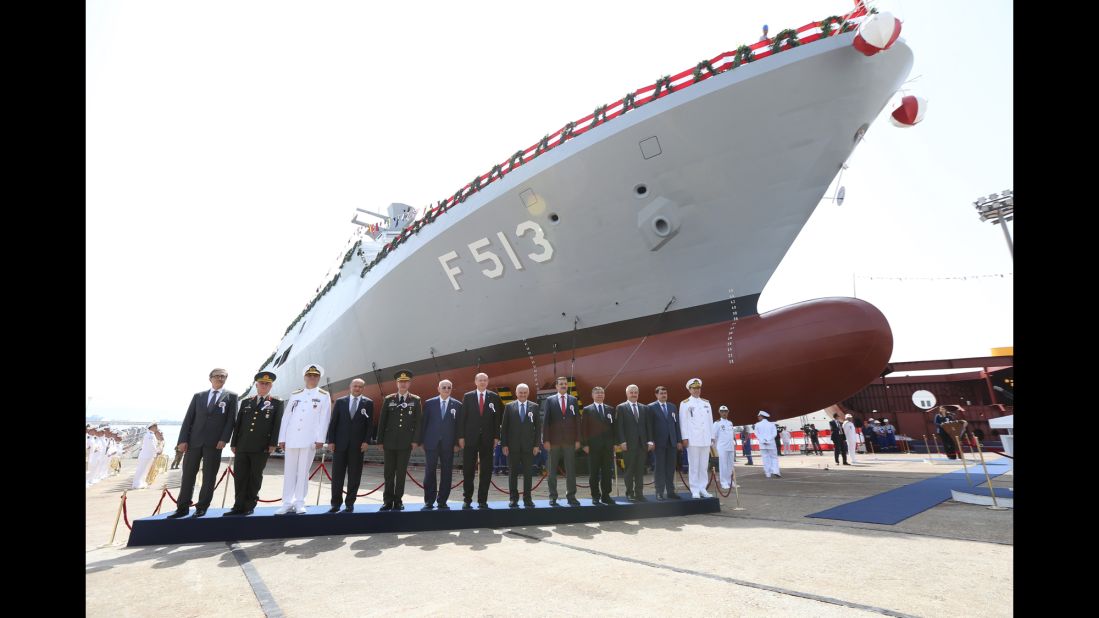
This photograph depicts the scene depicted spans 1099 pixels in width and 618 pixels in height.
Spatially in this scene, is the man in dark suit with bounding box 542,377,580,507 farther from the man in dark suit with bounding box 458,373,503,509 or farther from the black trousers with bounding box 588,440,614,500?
the man in dark suit with bounding box 458,373,503,509

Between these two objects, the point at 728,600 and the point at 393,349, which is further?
the point at 393,349

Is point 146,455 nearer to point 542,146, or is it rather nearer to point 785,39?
point 542,146

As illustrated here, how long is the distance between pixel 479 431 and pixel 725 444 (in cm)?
481

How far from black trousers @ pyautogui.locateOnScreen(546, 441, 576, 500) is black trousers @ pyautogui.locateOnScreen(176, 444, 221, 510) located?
338cm

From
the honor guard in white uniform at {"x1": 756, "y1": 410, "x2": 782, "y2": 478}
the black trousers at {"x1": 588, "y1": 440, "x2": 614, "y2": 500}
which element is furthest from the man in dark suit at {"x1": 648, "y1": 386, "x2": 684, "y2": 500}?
the honor guard in white uniform at {"x1": 756, "y1": 410, "x2": 782, "y2": 478}

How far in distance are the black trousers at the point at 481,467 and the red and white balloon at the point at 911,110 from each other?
30.4 ft

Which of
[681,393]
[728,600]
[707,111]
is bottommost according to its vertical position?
[728,600]

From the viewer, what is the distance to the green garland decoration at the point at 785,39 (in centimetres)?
824

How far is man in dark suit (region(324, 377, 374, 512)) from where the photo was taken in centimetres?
516

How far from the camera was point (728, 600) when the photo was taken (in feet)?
8.56

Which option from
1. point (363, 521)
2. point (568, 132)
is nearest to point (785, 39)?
point (568, 132)
